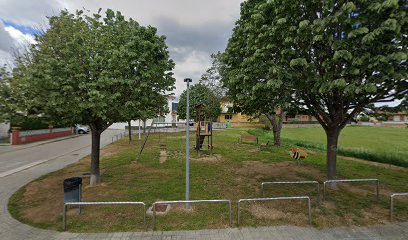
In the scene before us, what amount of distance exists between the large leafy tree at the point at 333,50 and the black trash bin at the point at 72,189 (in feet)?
20.1

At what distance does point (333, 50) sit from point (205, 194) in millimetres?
6338

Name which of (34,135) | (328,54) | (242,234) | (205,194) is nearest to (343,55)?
(328,54)

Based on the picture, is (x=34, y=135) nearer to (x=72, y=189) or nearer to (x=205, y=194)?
(x=72, y=189)

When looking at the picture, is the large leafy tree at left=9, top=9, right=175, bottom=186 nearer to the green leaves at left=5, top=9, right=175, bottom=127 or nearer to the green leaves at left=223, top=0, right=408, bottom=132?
the green leaves at left=5, top=9, right=175, bottom=127

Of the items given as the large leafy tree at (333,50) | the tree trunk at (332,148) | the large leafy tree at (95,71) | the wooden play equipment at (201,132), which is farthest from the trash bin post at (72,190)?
the wooden play equipment at (201,132)

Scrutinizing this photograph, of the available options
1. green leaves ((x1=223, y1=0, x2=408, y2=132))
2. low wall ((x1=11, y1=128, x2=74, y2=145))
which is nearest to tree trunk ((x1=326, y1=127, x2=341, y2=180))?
green leaves ((x1=223, y1=0, x2=408, y2=132))

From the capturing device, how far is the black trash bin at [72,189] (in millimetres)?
6297

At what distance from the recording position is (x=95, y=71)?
721cm

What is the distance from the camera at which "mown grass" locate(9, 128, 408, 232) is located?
5902 millimetres

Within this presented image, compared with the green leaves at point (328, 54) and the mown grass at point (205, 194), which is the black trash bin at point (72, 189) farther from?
the green leaves at point (328, 54)

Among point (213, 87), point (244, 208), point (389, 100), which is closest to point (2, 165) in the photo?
point (244, 208)

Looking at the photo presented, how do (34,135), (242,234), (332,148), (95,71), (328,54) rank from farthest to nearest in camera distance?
(34,135)
(332,148)
(95,71)
(328,54)
(242,234)

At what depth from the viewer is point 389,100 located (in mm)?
7047

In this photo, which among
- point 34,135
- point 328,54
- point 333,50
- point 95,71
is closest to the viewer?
point 333,50
